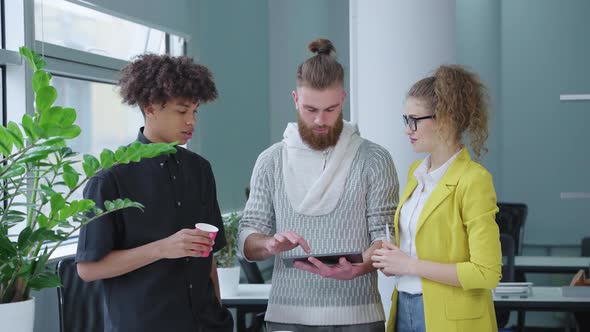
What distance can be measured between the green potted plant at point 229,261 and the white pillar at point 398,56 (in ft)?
2.80

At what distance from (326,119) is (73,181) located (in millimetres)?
988

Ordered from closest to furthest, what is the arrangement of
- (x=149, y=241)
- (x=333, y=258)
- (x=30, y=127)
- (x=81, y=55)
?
(x=30, y=127) < (x=149, y=241) < (x=333, y=258) < (x=81, y=55)

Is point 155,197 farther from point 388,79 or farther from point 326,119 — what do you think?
point 388,79

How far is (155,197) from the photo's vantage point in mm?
2361

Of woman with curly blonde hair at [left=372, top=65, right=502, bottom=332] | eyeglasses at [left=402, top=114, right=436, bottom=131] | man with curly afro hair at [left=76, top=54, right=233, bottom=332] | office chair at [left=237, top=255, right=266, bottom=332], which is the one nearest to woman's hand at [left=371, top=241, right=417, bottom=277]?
woman with curly blonde hair at [left=372, top=65, right=502, bottom=332]

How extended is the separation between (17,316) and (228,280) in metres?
2.58

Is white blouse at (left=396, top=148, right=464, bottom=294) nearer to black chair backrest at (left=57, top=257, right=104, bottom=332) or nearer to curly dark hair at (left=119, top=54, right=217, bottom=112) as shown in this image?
curly dark hair at (left=119, top=54, right=217, bottom=112)

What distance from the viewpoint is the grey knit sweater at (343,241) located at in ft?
8.68

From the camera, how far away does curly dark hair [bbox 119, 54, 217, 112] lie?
2410 mm

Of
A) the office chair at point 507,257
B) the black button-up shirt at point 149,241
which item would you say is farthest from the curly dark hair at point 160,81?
the office chair at point 507,257

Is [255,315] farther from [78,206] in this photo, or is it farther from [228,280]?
[78,206]

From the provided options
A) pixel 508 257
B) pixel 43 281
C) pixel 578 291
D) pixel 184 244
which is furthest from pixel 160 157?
pixel 508 257

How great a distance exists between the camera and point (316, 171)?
274cm

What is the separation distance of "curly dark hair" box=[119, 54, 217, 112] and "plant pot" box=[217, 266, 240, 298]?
2.00 m
